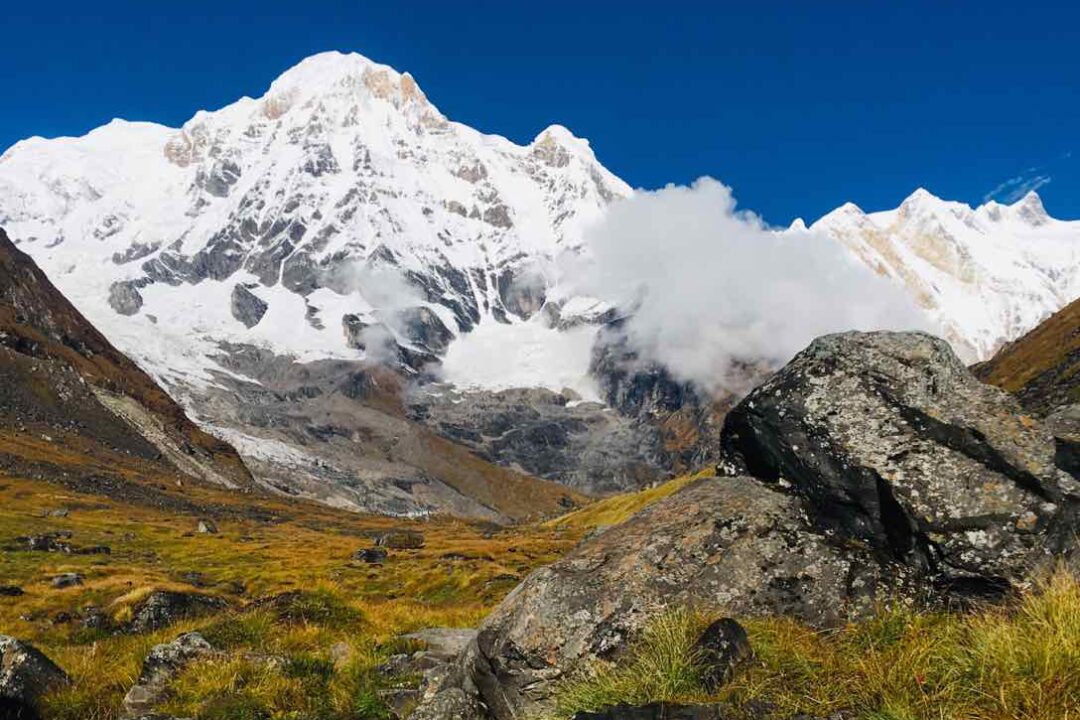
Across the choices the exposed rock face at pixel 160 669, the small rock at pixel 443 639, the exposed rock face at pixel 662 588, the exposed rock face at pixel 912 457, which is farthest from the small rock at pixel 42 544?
the exposed rock face at pixel 912 457

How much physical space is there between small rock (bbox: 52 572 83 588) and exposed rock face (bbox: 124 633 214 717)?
5845 centimetres

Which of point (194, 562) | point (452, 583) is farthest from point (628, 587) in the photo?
point (194, 562)

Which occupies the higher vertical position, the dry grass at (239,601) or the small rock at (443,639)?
the small rock at (443,639)

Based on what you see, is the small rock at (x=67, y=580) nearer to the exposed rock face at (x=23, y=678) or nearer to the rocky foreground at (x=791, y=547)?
the exposed rock face at (x=23, y=678)

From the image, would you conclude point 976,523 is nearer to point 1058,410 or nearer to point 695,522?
point 695,522

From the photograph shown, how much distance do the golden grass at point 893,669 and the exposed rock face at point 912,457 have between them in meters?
1.13

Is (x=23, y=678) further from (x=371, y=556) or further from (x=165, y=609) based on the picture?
(x=371, y=556)

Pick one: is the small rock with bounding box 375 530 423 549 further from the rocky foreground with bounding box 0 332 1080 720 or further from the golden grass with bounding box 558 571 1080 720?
the golden grass with bounding box 558 571 1080 720

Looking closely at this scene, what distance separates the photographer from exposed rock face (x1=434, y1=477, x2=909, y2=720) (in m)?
11.6

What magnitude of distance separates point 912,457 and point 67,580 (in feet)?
232

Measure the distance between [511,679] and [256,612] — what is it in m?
10.4

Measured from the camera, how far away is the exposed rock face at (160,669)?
13.0 metres

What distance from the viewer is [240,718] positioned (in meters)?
12.4

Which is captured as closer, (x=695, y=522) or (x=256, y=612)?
(x=695, y=522)
